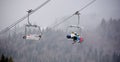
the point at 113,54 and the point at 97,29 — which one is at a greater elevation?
the point at 97,29

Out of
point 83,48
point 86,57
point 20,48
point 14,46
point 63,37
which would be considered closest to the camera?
point 14,46

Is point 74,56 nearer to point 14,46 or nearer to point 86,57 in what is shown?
point 86,57

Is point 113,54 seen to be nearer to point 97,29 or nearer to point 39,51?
point 97,29

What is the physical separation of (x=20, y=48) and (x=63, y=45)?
26.1 meters

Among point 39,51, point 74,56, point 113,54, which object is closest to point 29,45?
point 39,51

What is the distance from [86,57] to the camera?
95000 millimetres

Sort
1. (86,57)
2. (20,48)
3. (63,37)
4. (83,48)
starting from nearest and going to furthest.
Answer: (20,48), (86,57), (83,48), (63,37)

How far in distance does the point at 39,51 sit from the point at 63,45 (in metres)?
15.6

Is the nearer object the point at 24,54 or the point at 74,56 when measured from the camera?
the point at 24,54

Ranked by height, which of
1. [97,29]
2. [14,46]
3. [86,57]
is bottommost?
[86,57]

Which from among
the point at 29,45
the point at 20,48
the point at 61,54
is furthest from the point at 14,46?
the point at 61,54

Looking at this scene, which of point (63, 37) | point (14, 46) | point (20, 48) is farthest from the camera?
point (63, 37)

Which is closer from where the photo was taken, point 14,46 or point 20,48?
point 14,46

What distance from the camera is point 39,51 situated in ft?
316
